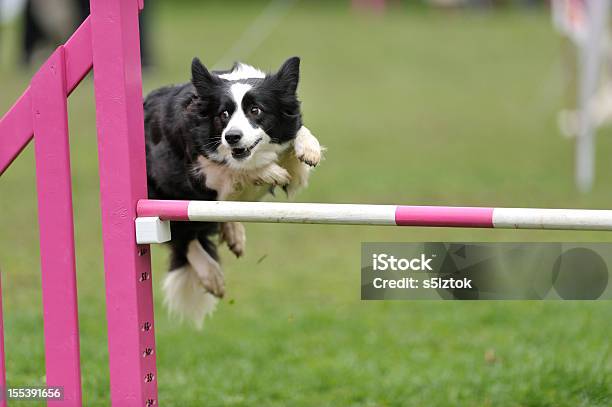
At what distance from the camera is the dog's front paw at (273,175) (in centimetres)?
369

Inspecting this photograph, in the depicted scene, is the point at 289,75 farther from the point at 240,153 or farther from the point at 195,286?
the point at 195,286

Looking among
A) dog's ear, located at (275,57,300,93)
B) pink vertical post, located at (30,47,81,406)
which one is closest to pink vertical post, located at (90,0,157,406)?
pink vertical post, located at (30,47,81,406)

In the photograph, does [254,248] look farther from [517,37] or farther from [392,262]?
[517,37]

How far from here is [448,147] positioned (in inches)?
471

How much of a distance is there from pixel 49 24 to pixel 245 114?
1479 cm

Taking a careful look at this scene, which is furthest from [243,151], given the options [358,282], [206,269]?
[358,282]

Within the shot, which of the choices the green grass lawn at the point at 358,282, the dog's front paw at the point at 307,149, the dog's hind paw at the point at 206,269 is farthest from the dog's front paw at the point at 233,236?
the dog's front paw at the point at 307,149

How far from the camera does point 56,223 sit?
3.31 m

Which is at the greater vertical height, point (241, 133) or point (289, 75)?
point (289, 75)

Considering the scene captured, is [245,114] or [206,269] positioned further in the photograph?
[206,269]

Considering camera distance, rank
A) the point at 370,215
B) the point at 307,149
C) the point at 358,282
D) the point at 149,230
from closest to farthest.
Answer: the point at 370,215
the point at 149,230
the point at 307,149
the point at 358,282

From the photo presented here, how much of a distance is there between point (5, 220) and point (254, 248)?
225cm

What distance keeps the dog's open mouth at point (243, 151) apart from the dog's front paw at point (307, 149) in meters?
0.16

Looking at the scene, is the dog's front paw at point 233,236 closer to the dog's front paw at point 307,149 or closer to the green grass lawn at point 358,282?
the green grass lawn at point 358,282
